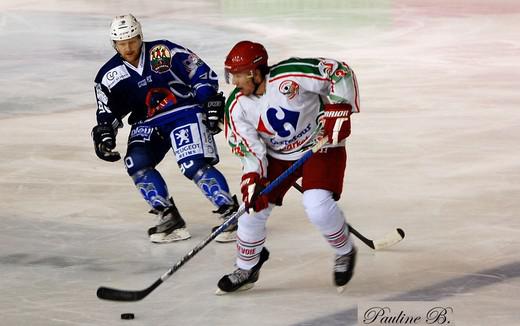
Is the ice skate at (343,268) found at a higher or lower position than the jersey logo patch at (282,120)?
lower

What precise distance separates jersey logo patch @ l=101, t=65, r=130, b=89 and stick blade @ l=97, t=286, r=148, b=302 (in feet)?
4.12

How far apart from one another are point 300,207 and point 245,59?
1.71 m

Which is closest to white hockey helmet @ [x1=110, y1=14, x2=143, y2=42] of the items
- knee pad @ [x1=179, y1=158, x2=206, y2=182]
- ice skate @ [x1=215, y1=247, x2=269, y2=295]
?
knee pad @ [x1=179, y1=158, x2=206, y2=182]

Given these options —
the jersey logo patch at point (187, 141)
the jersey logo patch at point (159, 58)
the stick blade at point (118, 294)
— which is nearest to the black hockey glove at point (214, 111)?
the jersey logo patch at point (187, 141)

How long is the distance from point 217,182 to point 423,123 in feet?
8.68

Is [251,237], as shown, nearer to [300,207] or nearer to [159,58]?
[159,58]

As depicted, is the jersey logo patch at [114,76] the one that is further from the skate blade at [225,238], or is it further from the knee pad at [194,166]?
the skate blade at [225,238]

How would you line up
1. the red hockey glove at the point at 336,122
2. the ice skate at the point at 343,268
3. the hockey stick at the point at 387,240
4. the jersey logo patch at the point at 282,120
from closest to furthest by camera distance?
1. the red hockey glove at the point at 336,122
2. the jersey logo patch at the point at 282,120
3. the ice skate at the point at 343,268
4. the hockey stick at the point at 387,240

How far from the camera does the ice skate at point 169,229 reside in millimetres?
5172

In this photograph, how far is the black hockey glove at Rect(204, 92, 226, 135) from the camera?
5066 mm

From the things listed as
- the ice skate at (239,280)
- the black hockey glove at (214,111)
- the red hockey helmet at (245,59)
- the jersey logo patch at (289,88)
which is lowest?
the ice skate at (239,280)

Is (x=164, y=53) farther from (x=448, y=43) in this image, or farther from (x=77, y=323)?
(x=448, y=43)

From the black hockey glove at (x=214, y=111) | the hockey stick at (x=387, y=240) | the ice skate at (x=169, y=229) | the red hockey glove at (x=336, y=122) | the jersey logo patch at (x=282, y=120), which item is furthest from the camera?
the ice skate at (x=169, y=229)

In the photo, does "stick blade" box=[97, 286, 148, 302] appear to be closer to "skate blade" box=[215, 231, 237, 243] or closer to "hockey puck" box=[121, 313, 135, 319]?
"hockey puck" box=[121, 313, 135, 319]
